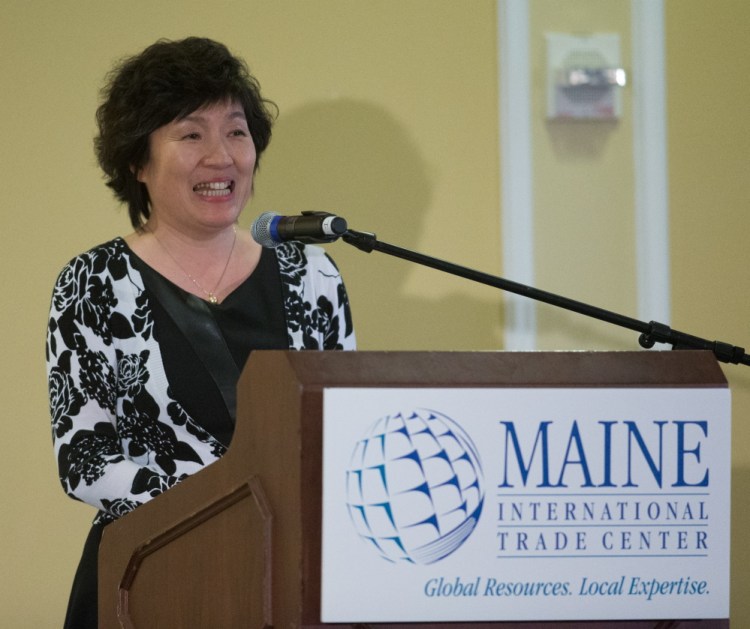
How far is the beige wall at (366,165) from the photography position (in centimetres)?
321

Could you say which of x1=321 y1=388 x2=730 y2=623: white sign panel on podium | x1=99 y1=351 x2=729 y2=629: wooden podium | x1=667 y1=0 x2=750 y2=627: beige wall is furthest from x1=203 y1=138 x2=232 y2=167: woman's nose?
x1=667 y1=0 x2=750 y2=627: beige wall

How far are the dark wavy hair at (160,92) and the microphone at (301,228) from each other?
69 cm

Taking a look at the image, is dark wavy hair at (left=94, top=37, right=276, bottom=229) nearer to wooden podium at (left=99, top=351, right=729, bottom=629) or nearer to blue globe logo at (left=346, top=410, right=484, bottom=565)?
wooden podium at (left=99, top=351, right=729, bottom=629)

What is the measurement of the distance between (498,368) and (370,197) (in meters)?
2.03

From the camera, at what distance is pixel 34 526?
3.19m

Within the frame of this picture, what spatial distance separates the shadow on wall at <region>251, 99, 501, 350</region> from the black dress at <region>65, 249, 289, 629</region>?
0.79 meters

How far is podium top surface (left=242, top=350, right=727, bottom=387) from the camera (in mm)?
1351

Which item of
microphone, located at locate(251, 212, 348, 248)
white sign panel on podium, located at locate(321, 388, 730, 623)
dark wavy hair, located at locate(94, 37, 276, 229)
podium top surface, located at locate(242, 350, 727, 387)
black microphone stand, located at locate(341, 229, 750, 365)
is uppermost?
dark wavy hair, located at locate(94, 37, 276, 229)

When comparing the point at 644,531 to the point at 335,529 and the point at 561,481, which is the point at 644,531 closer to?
the point at 561,481

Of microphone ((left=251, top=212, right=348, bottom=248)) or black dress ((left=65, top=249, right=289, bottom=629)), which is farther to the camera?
black dress ((left=65, top=249, right=289, bottom=629))

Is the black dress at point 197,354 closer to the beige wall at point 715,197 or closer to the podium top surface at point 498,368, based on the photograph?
the podium top surface at point 498,368

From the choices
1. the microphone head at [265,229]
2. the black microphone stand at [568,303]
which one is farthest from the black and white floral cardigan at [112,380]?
the black microphone stand at [568,303]

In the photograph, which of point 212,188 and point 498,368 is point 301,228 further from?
point 212,188

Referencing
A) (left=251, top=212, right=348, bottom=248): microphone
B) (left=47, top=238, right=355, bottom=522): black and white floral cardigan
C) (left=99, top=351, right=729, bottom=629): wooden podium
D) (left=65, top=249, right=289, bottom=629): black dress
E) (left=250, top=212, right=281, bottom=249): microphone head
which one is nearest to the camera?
(left=99, top=351, right=729, bottom=629): wooden podium
